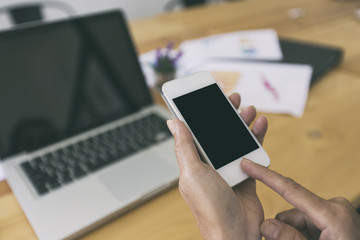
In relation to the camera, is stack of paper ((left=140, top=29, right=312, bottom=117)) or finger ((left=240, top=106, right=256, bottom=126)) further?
stack of paper ((left=140, top=29, right=312, bottom=117))

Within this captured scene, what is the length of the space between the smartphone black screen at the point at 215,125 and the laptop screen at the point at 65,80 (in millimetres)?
267

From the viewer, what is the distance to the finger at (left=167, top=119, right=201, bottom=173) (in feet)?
1.34

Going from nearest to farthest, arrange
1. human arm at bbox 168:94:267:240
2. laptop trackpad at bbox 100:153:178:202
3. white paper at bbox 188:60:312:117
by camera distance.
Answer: human arm at bbox 168:94:267:240, laptop trackpad at bbox 100:153:178:202, white paper at bbox 188:60:312:117

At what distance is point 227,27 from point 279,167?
95 centimetres

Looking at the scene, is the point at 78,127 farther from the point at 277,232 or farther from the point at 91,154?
the point at 277,232

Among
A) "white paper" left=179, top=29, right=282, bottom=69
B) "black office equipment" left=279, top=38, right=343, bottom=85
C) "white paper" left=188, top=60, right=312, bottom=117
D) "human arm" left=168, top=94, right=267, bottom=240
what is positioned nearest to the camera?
"human arm" left=168, top=94, right=267, bottom=240

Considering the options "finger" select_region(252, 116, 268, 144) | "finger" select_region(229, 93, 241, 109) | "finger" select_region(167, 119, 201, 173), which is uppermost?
"finger" select_region(167, 119, 201, 173)

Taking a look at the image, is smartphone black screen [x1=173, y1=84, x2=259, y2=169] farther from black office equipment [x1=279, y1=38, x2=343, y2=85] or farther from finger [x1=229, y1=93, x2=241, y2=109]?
black office equipment [x1=279, y1=38, x2=343, y2=85]

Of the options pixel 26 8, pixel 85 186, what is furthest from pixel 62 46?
pixel 26 8

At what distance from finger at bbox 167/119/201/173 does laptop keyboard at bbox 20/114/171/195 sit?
208mm

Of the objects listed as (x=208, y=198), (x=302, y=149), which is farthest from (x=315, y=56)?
(x=208, y=198)

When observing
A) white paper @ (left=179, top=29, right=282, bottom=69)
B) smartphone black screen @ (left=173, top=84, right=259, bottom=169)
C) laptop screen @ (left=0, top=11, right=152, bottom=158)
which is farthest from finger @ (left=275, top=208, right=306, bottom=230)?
white paper @ (left=179, top=29, right=282, bottom=69)

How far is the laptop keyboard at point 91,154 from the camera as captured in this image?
0.54 metres

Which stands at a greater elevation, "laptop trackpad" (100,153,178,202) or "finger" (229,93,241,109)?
"finger" (229,93,241,109)
